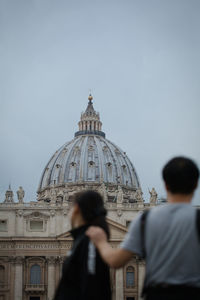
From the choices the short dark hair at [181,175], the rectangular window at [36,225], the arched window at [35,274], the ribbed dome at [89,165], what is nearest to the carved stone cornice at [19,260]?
the arched window at [35,274]

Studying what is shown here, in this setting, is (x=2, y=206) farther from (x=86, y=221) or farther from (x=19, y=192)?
(x=86, y=221)

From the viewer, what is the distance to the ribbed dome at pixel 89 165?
101m

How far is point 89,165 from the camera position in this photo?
102 m

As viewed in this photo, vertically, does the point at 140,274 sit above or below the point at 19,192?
below

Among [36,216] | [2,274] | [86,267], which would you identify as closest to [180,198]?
[86,267]

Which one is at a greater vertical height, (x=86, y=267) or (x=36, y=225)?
(x=36, y=225)

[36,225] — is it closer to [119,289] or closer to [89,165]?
[119,289]

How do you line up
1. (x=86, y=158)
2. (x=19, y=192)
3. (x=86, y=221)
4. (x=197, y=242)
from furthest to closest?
1. (x=86, y=158)
2. (x=19, y=192)
3. (x=86, y=221)
4. (x=197, y=242)

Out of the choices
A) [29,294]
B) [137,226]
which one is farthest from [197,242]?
[29,294]

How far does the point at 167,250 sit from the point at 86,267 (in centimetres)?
103

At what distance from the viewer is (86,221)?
6.89 meters

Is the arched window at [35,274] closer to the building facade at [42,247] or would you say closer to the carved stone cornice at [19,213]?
the building facade at [42,247]

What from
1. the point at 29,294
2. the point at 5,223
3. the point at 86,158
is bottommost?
the point at 29,294

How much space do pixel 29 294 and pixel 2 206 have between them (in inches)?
421
